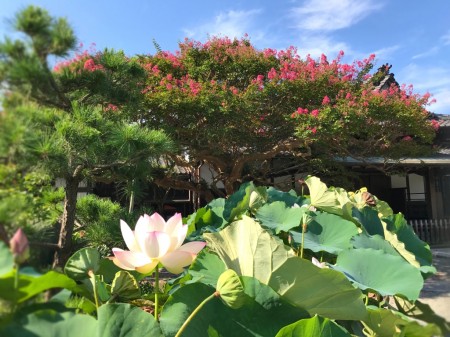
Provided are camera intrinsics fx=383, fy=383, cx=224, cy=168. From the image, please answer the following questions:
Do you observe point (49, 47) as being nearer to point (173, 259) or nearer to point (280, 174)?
point (173, 259)

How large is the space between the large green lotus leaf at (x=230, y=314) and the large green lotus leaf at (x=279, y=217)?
21.9 inches

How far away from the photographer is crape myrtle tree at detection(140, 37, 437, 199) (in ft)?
18.6

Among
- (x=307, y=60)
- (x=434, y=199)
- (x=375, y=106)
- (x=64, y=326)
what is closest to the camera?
(x=64, y=326)

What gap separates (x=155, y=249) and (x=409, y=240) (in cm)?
121

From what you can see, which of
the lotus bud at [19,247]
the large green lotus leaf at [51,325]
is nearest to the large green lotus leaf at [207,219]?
the large green lotus leaf at [51,325]

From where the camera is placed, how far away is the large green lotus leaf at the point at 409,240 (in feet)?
4.76

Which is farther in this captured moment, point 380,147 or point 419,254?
point 380,147

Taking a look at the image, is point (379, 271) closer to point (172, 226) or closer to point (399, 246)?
point (399, 246)

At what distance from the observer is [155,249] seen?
62 cm

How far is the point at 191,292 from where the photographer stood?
72cm

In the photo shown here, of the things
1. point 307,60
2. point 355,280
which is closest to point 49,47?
point 355,280

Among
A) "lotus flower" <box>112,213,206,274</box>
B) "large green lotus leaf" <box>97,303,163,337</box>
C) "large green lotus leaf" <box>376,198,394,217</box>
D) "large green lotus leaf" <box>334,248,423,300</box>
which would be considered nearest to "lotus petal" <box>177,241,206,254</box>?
"lotus flower" <box>112,213,206,274</box>

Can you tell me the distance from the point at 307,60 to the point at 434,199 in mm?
5150

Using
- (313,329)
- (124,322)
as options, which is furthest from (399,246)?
(124,322)
